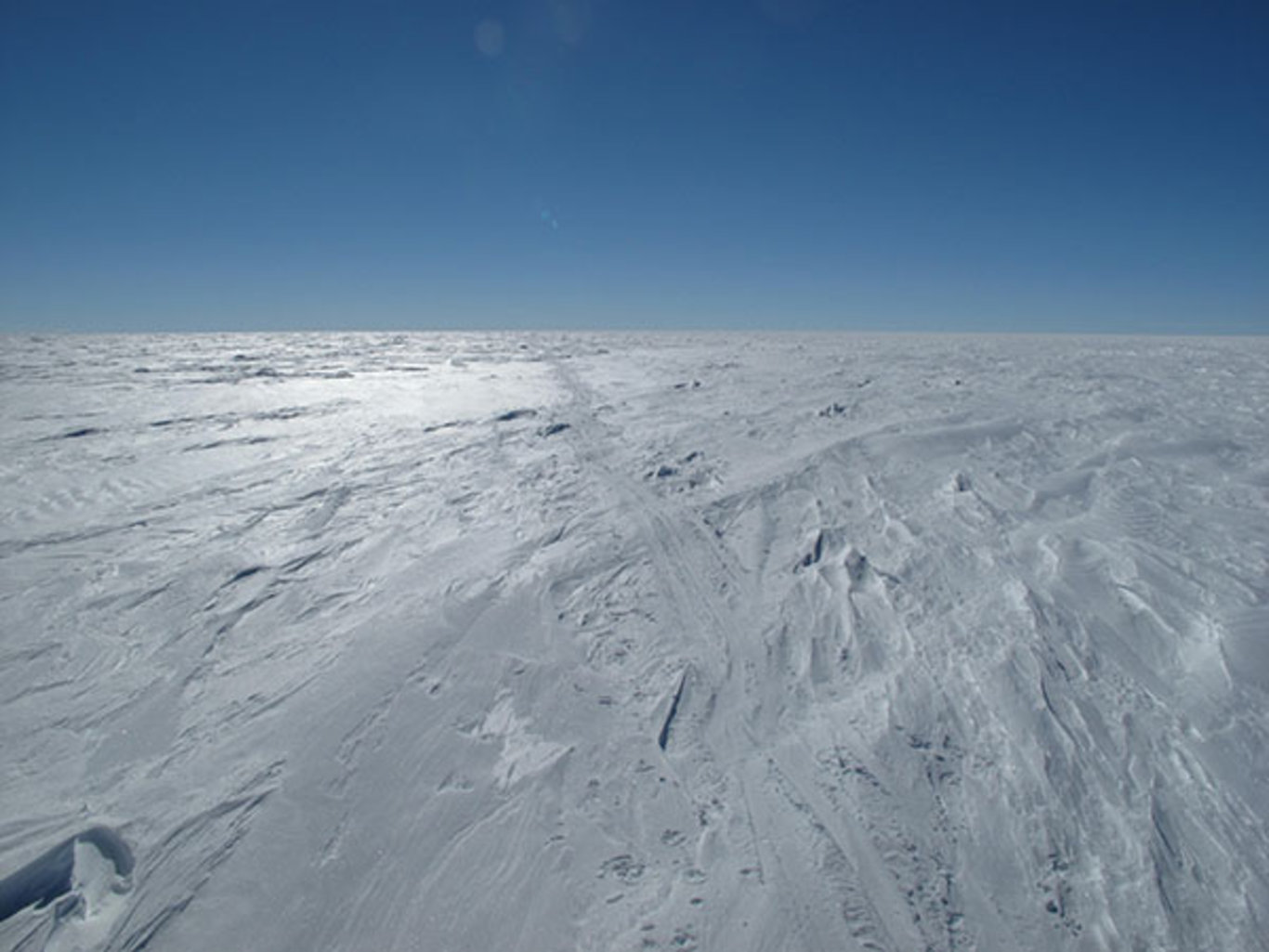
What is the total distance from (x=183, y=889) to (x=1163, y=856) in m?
3.59

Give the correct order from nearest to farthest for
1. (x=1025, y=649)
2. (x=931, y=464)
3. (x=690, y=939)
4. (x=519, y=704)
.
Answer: (x=690, y=939) → (x=519, y=704) → (x=1025, y=649) → (x=931, y=464)

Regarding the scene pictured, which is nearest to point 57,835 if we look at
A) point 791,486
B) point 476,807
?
point 476,807

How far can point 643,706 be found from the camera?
2842mm

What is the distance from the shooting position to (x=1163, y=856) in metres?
2.03

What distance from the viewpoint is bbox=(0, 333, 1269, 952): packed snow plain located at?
1.94m

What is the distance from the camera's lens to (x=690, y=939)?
1.82 meters

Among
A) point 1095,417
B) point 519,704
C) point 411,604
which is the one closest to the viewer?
point 519,704

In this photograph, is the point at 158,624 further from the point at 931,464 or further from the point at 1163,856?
the point at 931,464

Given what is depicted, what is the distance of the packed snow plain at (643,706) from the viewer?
76.3 inches

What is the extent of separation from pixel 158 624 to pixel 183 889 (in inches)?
87.9

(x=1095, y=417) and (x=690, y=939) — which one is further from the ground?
(x=1095, y=417)

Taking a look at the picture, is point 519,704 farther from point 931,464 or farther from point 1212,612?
point 931,464

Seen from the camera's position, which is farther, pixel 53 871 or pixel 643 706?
pixel 643 706

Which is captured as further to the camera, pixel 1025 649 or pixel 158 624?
pixel 158 624
